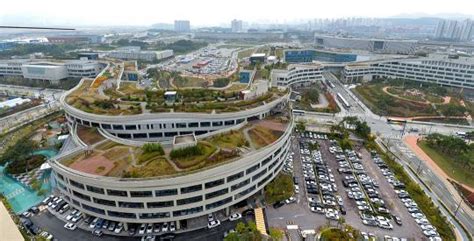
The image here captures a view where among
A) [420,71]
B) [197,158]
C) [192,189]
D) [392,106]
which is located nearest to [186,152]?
[197,158]

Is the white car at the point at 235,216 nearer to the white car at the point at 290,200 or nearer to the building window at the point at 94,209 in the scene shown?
the white car at the point at 290,200

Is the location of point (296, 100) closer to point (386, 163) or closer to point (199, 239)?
point (386, 163)

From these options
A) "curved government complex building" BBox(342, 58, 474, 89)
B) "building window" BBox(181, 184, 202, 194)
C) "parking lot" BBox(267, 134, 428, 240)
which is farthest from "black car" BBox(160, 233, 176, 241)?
"curved government complex building" BBox(342, 58, 474, 89)

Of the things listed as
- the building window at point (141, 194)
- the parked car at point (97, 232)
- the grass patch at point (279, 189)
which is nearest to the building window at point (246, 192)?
the grass patch at point (279, 189)

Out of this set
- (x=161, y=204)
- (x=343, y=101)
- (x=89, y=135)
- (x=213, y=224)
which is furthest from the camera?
(x=343, y=101)

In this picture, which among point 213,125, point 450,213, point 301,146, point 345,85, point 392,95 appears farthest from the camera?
point 345,85

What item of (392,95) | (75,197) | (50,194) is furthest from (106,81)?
(392,95)

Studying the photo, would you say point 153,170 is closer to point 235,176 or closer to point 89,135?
point 235,176
